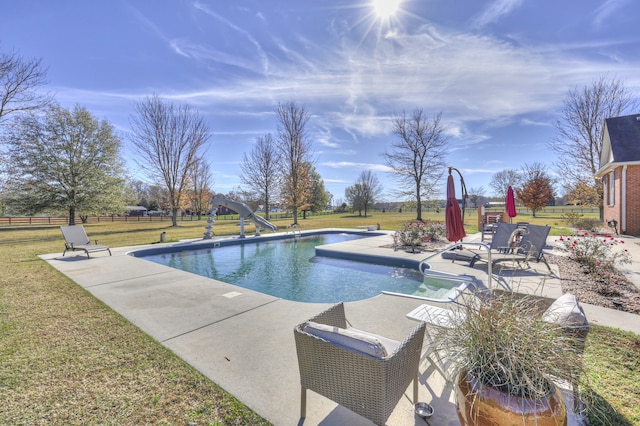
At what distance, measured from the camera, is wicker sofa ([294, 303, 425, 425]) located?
5.06 feet

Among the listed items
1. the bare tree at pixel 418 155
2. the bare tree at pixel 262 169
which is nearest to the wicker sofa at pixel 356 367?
the bare tree at pixel 418 155

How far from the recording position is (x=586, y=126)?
18.5 metres

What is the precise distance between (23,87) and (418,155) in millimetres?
27907

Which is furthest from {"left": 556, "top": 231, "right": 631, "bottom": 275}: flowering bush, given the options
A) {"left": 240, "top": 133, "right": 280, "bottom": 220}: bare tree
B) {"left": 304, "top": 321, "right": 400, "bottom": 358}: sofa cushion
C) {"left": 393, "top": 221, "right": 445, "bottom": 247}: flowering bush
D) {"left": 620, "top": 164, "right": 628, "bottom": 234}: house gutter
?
{"left": 240, "top": 133, "right": 280, "bottom": 220}: bare tree

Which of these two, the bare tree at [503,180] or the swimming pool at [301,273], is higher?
the bare tree at [503,180]

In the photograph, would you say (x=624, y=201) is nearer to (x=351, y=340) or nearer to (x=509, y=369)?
(x=509, y=369)

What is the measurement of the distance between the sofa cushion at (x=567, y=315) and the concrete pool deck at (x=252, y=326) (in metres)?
0.75

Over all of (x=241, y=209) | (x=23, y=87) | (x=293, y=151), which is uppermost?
(x=23, y=87)

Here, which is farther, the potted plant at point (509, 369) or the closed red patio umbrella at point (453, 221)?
the closed red patio umbrella at point (453, 221)

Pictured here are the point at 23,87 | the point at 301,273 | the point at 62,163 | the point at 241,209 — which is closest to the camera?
the point at 301,273

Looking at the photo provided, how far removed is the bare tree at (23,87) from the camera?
15.3m

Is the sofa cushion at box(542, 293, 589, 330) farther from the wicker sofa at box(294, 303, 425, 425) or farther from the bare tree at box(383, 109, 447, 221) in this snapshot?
the bare tree at box(383, 109, 447, 221)

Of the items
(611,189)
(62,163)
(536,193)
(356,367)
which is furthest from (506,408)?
(536,193)

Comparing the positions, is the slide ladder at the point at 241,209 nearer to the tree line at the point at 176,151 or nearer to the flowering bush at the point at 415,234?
the flowering bush at the point at 415,234
